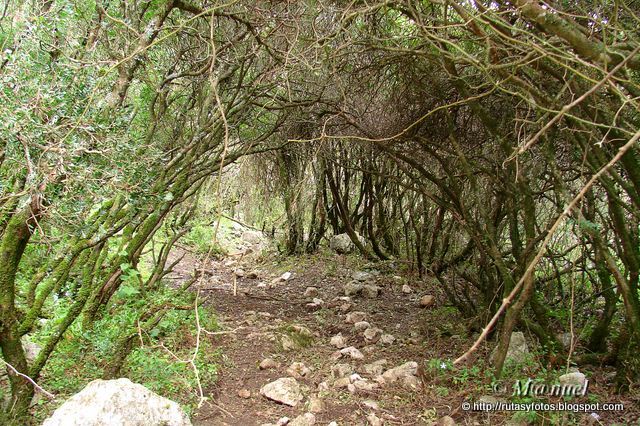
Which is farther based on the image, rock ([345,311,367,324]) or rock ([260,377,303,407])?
rock ([345,311,367,324])

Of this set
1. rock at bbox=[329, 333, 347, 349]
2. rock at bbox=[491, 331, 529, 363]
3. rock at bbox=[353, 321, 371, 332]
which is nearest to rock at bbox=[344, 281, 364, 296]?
rock at bbox=[353, 321, 371, 332]

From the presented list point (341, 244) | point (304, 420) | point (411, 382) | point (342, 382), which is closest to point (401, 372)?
point (411, 382)

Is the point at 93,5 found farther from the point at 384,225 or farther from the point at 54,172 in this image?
the point at 384,225

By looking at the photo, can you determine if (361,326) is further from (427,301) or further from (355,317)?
(427,301)

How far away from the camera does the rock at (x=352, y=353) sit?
445 cm

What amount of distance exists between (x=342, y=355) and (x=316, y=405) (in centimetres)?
101

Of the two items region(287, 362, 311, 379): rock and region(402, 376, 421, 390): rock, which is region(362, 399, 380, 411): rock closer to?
region(402, 376, 421, 390): rock

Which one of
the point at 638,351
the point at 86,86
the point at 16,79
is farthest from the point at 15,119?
the point at 638,351

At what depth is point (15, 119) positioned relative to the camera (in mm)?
2375

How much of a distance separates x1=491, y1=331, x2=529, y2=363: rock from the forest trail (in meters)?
0.59

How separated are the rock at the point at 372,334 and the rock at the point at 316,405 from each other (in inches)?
53.1

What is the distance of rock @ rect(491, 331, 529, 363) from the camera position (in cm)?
371

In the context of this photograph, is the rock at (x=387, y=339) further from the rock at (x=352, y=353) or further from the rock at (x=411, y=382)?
the rock at (x=411, y=382)

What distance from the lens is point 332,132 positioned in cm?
594
